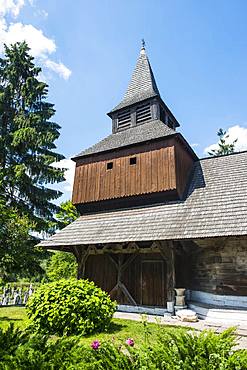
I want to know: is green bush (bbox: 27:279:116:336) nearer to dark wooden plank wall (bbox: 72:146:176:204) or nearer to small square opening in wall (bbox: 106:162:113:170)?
dark wooden plank wall (bbox: 72:146:176:204)

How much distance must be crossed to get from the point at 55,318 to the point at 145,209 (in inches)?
232

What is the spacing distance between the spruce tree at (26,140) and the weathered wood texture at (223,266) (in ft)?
Result: 32.3

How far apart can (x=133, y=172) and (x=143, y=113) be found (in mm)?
4028

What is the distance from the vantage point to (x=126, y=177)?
12.5m

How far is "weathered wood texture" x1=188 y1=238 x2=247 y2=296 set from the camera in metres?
8.49

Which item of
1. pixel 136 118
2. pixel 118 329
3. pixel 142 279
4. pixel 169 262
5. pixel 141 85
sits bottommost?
pixel 118 329

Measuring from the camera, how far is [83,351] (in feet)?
8.75

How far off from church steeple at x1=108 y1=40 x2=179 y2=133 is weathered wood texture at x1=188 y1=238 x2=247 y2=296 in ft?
24.5

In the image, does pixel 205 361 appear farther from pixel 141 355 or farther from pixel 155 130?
pixel 155 130

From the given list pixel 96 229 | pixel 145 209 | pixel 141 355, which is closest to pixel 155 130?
pixel 145 209

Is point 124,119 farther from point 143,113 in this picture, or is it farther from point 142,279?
point 142,279

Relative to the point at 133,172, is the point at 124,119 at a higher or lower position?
higher

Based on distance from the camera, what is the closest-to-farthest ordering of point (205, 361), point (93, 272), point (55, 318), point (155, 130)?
point (205, 361), point (55, 318), point (93, 272), point (155, 130)

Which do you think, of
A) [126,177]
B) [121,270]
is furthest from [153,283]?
[126,177]
